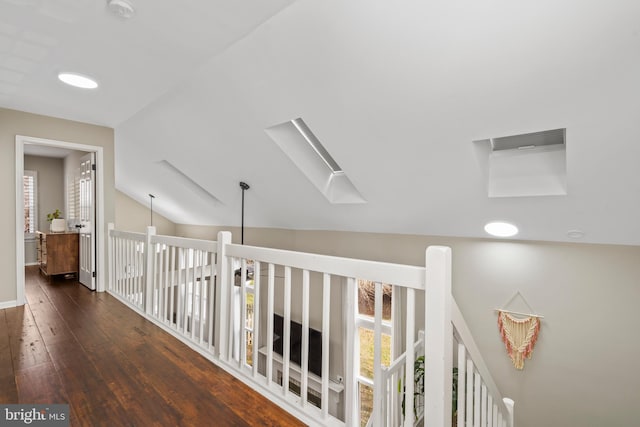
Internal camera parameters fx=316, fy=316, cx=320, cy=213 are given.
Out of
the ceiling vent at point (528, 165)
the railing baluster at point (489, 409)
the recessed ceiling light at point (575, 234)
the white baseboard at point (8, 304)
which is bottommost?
the railing baluster at point (489, 409)

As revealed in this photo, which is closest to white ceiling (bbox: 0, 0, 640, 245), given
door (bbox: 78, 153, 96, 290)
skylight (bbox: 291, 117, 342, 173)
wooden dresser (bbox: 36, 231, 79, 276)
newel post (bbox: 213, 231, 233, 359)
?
skylight (bbox: 291, 117, 342, 173)

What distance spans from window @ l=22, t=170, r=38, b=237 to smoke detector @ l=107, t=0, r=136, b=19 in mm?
5968

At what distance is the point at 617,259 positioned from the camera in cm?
252

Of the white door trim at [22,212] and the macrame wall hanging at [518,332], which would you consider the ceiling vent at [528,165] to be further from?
the white door trim at [22,212]

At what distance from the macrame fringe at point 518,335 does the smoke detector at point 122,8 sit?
12.2 ft

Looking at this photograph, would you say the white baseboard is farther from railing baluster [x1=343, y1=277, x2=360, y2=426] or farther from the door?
railing baluster [x1=343, y1=277, x2=360, y2=426]

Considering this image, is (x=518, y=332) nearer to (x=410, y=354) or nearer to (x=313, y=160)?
(x=410, y=354)

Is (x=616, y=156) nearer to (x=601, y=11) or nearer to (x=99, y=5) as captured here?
(x=601, y=11)

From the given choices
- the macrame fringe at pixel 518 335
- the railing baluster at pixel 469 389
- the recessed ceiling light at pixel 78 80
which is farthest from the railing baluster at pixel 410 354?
the recessed ceiling light at pixel 78 80

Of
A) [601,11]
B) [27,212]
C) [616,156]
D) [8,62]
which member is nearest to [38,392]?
[8,62]

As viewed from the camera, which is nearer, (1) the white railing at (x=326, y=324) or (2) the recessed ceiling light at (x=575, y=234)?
(1) the white railing at (x=326, y=324)

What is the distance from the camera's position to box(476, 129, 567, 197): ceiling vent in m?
2.28

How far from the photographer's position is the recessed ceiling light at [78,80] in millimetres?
2677

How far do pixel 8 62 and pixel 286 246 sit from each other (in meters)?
3.53
